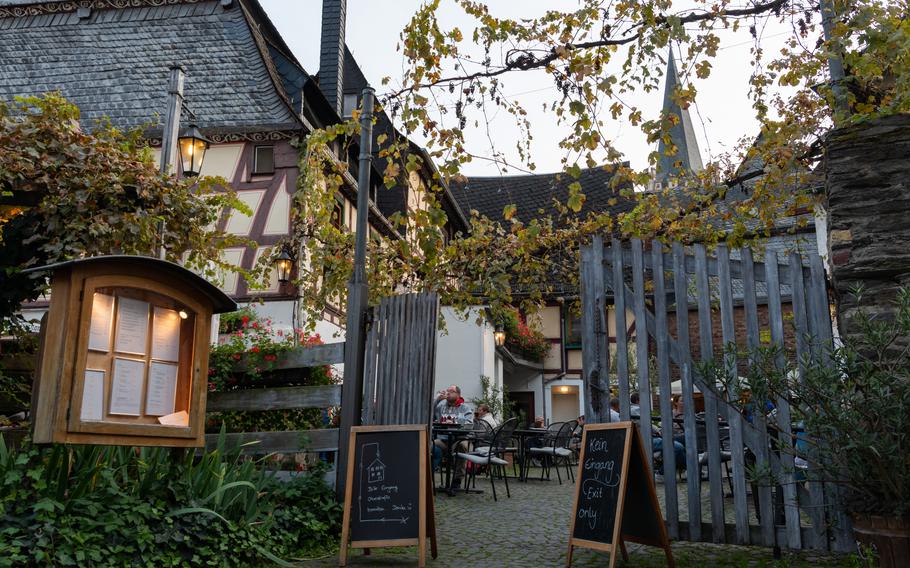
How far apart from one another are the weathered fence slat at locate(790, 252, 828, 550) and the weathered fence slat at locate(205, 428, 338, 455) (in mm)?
3539

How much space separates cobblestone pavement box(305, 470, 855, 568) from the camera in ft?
17.2

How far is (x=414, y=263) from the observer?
30.2 feet

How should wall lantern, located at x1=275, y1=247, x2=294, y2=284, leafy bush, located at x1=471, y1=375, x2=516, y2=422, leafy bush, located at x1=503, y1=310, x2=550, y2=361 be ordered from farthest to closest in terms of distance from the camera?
1. leafy bush, located at x1=503, y1=310, x2=550, y2=361
2. leafy bush, located at x1=471, y1=375, x2=516, y2=422
3. wall lantern, located at x1=275, y1=247, x2=294, y2=284

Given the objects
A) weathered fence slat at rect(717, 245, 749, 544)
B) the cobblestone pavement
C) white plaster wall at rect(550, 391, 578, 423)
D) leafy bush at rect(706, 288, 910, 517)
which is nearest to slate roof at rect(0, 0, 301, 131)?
the cobblestone pavement

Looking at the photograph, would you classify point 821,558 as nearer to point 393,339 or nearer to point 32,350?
point 393,339

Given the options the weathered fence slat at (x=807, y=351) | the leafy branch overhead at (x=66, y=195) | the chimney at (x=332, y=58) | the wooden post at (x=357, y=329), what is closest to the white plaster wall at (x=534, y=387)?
the chimney at (x=332, y=58)

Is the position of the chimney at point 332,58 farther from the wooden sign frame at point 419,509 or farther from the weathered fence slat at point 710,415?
the weathered fence slat at point 710,415

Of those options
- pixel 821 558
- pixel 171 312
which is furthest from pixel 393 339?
pixel 821 558

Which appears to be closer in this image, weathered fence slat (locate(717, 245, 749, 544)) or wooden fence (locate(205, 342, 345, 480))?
weathered fence slat (locate(717, 245, 749, 544))

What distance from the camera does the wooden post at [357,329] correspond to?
6605 mm

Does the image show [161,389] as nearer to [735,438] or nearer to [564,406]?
[735,438]

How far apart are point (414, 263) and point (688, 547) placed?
4.53 metres

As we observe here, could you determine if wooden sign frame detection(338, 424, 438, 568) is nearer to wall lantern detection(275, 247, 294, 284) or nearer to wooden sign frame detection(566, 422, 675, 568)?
wooden sign frame detection(566, 422, 675, 568)

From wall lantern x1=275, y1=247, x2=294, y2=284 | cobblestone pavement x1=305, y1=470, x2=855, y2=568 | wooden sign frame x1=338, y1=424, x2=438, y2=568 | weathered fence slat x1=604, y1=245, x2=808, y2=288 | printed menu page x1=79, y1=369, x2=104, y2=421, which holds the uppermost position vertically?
wall lantern x1=275, y1=247, x2=294, y2=284
